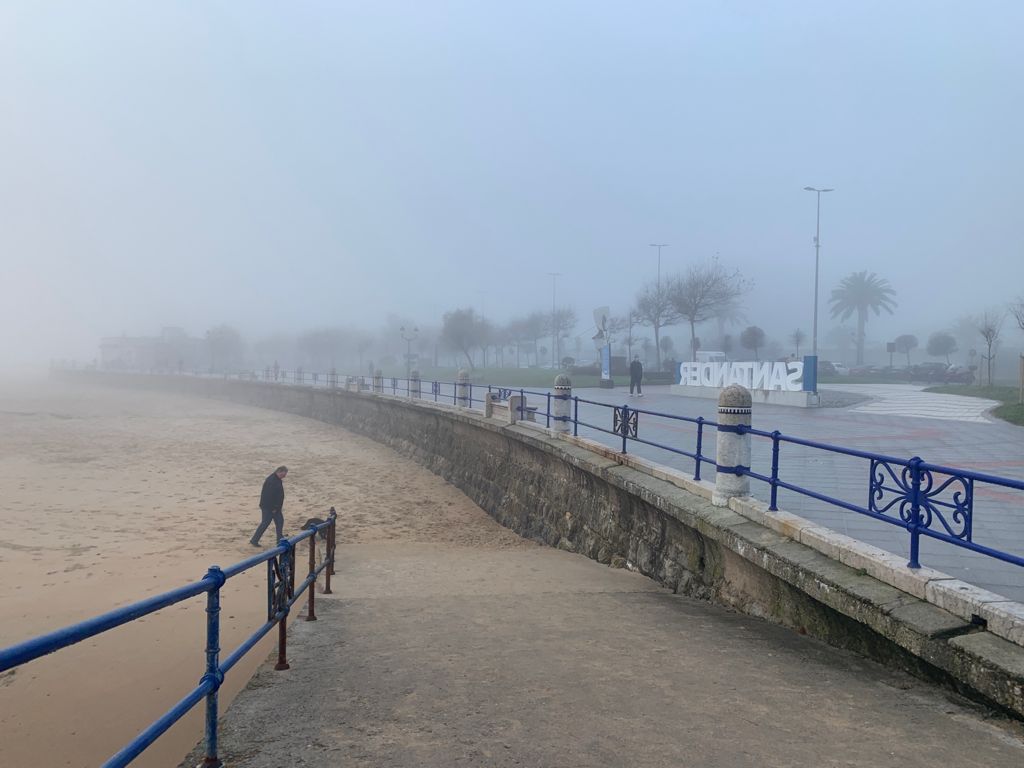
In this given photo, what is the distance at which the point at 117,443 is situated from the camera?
23.7 m

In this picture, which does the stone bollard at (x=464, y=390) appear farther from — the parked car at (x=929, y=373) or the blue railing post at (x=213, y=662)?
the parked car at (x=929, y=373)

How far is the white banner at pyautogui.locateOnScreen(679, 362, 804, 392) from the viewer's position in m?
21.8

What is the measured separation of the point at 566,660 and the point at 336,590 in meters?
4.12

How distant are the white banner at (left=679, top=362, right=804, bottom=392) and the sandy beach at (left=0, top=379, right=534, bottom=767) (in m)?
11.4

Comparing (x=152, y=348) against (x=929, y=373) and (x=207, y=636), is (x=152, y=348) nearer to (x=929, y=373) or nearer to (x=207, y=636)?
(x=929, y=373)

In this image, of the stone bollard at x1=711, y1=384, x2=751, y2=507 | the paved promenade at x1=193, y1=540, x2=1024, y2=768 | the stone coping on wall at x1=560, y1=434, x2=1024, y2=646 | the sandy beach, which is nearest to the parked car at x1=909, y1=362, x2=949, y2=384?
the sandy beach

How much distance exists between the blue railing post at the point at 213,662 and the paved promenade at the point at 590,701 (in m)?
0.14

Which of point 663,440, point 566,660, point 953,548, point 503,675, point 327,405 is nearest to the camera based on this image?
point 503,675

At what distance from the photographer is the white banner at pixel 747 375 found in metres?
21.8

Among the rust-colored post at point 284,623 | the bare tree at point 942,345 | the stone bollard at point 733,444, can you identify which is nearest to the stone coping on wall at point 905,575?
the stone bollard at point 733,444

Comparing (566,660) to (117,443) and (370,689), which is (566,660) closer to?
(370,689)

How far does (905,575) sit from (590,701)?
2158mm

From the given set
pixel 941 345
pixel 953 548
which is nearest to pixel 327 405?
pixel 953 548

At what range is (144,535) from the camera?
11.7 metres
